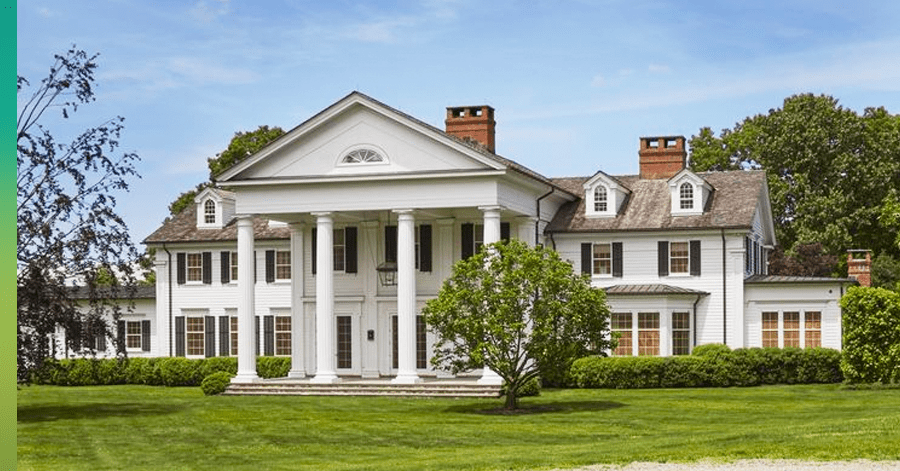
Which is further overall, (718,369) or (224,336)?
(224,336)

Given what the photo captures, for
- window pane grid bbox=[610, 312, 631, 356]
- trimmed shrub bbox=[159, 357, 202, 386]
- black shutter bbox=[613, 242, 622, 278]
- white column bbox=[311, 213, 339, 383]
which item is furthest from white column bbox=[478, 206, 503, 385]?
trimmed shrub bbox=[159, 357, 202, 386]

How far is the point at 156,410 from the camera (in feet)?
120

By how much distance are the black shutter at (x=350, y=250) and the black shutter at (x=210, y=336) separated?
814cm

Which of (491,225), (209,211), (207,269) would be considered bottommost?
(207,269)

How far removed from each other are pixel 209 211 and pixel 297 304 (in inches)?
321

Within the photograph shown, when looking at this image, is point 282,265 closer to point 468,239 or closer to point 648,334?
point 468,239

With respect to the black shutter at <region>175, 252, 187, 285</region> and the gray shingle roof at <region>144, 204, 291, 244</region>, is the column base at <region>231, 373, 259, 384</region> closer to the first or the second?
the gray shingle roof at <region>144, 204, 291, 244</region>

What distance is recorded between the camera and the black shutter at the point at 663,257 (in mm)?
47725

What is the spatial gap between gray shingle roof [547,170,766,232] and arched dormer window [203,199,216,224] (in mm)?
14140

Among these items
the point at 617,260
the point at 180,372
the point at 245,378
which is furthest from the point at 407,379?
the point at 180,372

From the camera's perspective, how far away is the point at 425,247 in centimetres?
4712

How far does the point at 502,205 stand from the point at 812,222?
27702 mm

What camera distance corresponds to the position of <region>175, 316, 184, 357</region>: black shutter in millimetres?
53469

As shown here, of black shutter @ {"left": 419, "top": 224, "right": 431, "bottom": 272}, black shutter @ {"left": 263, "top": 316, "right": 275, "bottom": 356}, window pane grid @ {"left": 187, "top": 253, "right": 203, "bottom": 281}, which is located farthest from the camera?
window pane grid @ {"left": 187, "top": 253, "right": 203, "bottom": 281}
